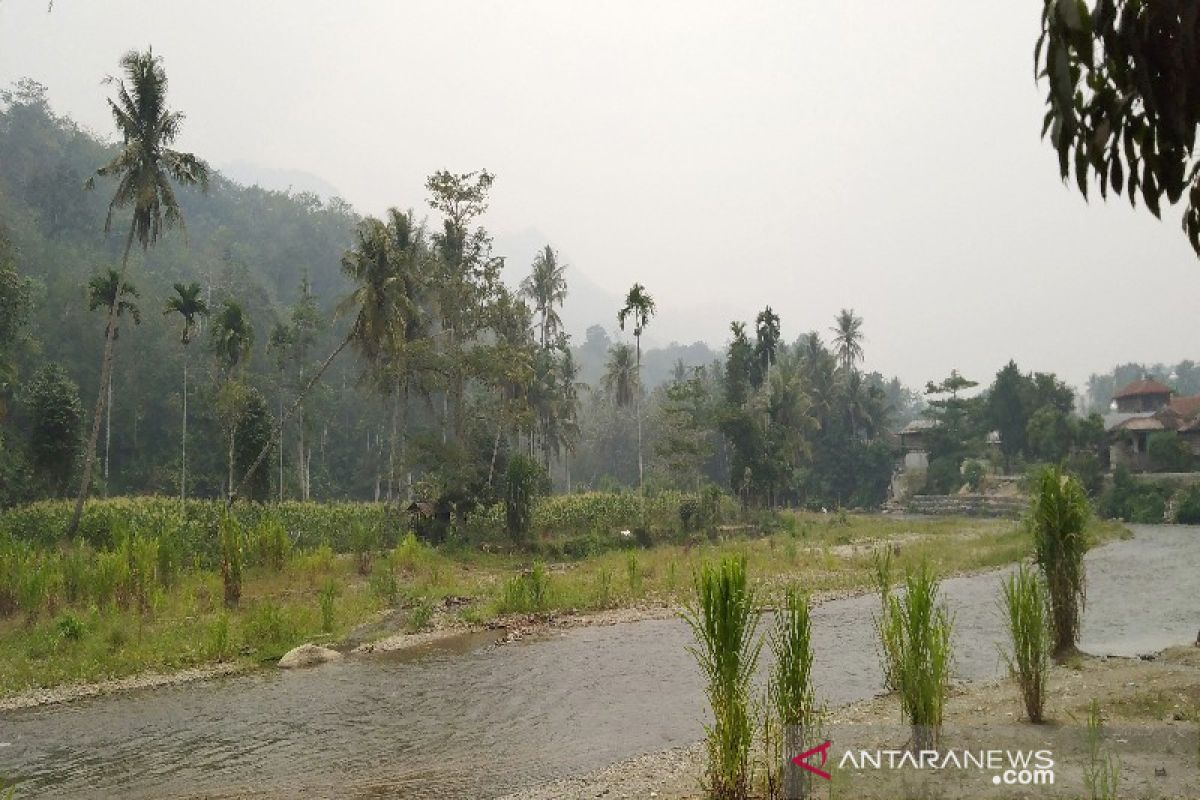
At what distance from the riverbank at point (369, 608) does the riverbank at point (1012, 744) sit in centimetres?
239

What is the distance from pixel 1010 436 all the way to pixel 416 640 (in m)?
57.8

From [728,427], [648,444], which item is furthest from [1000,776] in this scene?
[648,444]

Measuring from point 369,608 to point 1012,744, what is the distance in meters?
→ 15.6

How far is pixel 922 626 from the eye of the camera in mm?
6945

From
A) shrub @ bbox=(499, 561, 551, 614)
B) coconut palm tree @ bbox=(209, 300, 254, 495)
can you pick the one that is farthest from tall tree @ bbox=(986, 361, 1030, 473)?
coconut palm tree @ bbox=(209, 300, 254, 495)

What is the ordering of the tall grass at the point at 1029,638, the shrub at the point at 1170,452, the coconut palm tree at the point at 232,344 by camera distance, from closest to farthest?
the tall grass at the point at 1029,638 < the coconut palm tree at the point at 232,344 < the shrub at the point at 1170,452

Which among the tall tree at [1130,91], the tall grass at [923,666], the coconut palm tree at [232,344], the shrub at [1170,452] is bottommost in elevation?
the tall grass at [923,666]

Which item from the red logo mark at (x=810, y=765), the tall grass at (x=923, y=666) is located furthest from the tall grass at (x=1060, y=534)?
the red logo mark at (x=810, y=765)

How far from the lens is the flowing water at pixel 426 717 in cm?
904

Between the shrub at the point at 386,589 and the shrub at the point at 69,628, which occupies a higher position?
the shrub at the point at 69,628

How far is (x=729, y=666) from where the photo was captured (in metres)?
6.04

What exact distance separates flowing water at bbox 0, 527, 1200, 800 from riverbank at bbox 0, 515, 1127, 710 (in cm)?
107

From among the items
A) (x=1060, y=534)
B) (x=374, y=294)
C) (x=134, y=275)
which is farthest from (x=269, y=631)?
(x=134, y=275)

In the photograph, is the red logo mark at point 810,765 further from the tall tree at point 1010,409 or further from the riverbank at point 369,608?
the tall tree at point 1010,409
